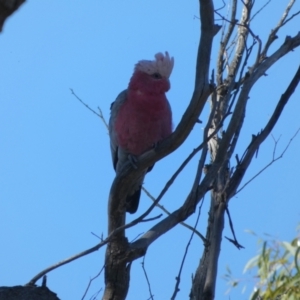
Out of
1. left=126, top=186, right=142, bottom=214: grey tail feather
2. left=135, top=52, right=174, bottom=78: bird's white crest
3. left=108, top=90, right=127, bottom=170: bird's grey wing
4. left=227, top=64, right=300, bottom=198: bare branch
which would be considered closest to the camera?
left=227, top=64, right=300, bottom=198: bare branch

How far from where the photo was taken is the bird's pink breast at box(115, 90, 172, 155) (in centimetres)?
428

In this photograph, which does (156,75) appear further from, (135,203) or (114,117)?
(135,203)

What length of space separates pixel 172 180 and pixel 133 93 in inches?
79.2

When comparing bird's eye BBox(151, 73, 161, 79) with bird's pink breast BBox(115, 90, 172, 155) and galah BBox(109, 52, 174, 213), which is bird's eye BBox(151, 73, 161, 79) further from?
bird's pink breast BBox(115, 90, 172, 155)

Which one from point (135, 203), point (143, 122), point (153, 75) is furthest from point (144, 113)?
point (135, 203)

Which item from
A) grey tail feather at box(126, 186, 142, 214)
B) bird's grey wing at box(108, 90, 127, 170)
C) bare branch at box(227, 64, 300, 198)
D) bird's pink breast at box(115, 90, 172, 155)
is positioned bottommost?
bare branch at box(227, 64, 300, 198)

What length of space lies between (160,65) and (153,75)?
10 cm

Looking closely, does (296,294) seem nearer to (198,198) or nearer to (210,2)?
(198,198)

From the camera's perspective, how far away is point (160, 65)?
4207 millimetres

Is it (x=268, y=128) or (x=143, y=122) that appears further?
(x=143, y=122)

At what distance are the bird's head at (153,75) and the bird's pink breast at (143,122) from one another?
52 millimetres

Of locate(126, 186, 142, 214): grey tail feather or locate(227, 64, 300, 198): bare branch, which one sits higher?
locate(126, 186, 142, 214): grey tail feather

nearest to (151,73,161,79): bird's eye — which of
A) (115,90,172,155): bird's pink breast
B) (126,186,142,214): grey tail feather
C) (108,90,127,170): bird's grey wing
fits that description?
(115,90,172,155): bird's pink breast

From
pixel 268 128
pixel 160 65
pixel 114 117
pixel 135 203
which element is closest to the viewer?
pixel 268 128
